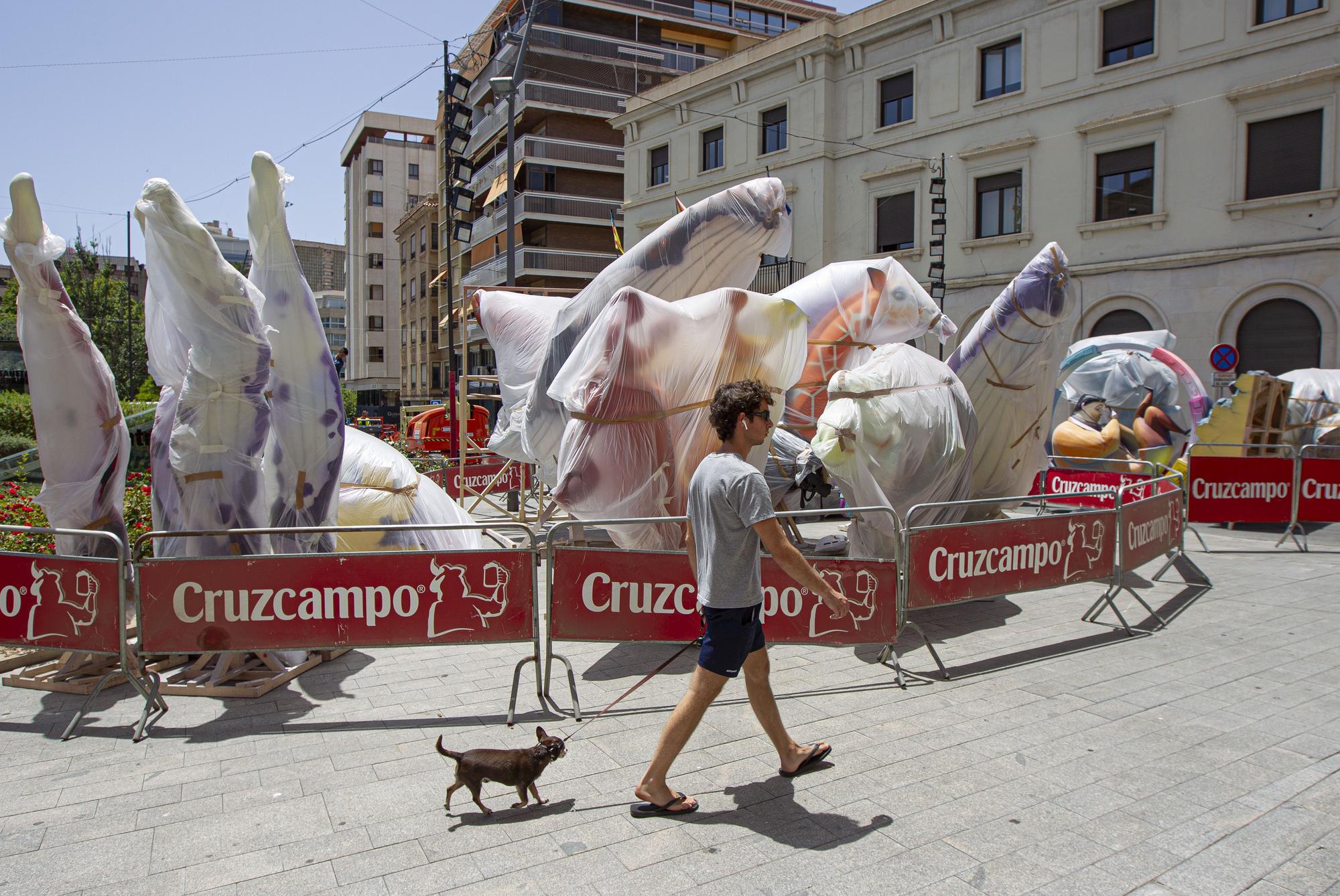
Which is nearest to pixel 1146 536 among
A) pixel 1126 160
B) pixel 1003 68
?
pixel 1126 160

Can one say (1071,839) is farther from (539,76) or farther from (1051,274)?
(539,76)

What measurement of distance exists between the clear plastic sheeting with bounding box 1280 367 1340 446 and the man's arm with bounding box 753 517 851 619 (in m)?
Result: 11.7

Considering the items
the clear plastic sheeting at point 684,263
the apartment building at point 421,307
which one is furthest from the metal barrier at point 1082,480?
the apartment building at point 421,307

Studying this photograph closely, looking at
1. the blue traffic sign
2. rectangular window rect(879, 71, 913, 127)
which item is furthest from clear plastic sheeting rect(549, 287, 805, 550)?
rectangular window rect(879, 71, 913, 127)

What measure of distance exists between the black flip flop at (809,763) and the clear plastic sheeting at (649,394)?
7.15ft

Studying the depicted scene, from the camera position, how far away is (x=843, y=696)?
200 inches

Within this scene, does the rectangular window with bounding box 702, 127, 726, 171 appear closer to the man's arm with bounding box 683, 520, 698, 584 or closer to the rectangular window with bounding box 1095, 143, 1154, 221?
the rectangular window with bounding box 1095, 143, 1154, 221

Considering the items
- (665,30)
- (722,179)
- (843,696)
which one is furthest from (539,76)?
(843,696)

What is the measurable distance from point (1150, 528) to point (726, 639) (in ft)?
16.8

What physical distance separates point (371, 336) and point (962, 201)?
5480cm

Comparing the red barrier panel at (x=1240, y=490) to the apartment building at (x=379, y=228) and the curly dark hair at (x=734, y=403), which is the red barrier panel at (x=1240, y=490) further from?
the apartment building at (x=379, y=228)

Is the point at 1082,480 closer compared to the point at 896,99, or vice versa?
the point at 1082,480

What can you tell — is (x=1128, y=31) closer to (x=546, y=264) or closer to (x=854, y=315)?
(x=854, y=315)

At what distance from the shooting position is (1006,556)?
5.67 metres
